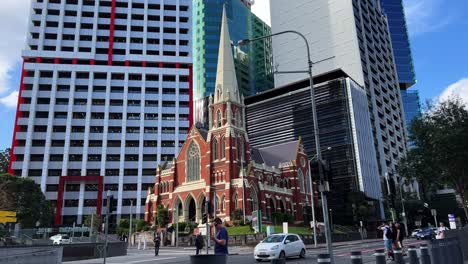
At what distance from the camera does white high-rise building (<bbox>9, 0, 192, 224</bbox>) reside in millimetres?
80875

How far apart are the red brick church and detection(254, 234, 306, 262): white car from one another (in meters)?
28.0

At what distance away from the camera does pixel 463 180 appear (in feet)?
84.9

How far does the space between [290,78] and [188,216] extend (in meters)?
63.0

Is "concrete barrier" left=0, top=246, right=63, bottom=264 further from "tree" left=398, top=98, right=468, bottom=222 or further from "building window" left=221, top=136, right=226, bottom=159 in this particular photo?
"building window" left=221, top=136, right=226, bottom=159

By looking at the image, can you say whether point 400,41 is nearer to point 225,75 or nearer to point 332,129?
point 332,129

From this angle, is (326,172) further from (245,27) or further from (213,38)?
(245,27)

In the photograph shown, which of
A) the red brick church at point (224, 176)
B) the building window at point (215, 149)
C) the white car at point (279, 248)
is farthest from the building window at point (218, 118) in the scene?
the white car at point (279, 248)

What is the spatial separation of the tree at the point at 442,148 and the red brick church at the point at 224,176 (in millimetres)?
27207

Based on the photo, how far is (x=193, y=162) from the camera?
59281 millimetres

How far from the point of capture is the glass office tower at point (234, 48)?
111812 millimetres

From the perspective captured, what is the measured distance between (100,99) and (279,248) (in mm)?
77048

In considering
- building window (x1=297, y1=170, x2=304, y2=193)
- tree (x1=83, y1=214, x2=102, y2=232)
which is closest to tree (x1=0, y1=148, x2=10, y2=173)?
tree (x1=83, y1=214, x2=102, y2=232)

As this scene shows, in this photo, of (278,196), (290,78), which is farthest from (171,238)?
(290,78)

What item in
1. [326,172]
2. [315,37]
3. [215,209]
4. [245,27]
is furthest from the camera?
[245,27]
